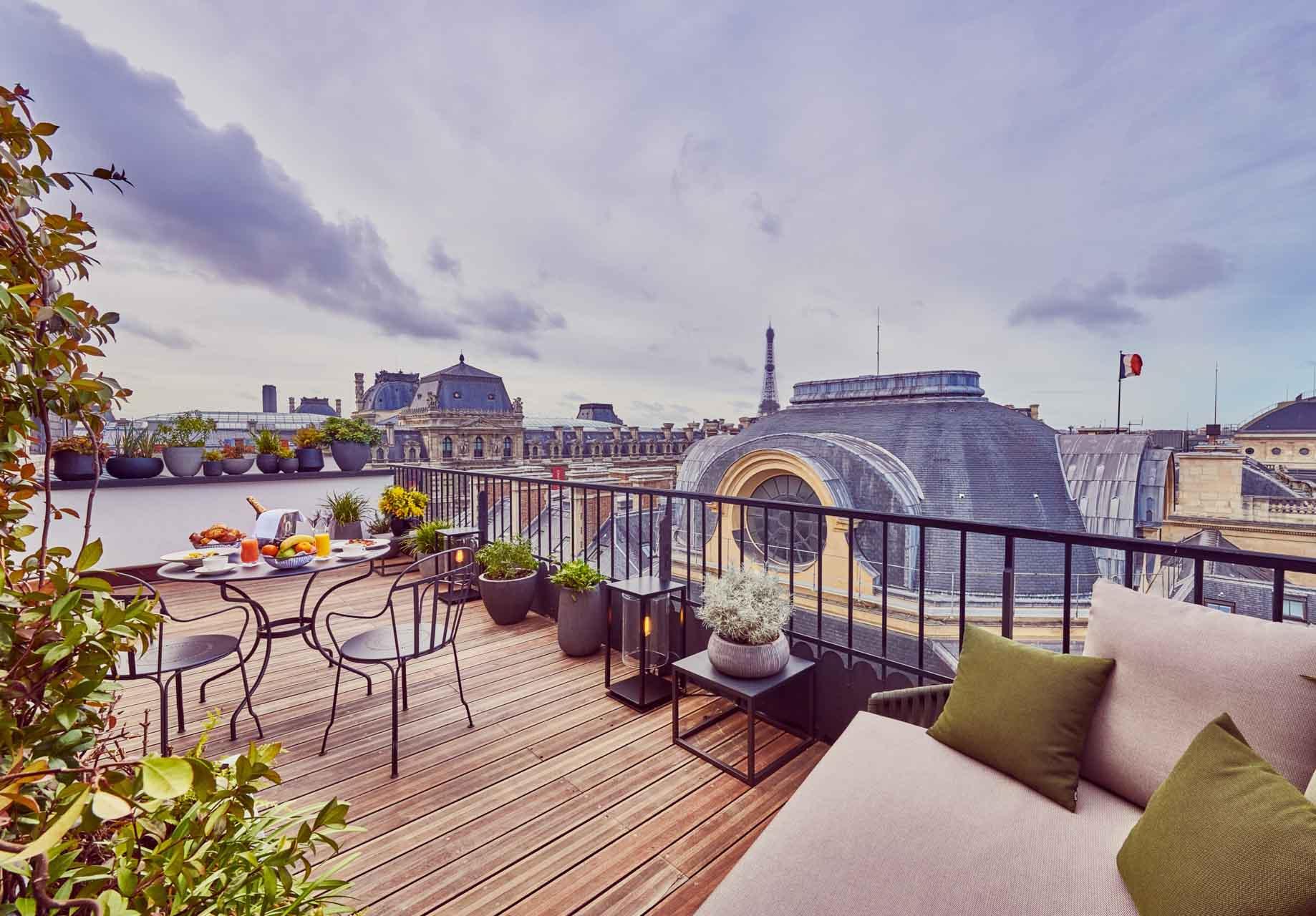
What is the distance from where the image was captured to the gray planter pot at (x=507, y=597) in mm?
4023

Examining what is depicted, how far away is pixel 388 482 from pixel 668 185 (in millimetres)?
8734

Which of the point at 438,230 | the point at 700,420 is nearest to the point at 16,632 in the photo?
the point at 438,230

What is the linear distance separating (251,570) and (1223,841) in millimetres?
3643

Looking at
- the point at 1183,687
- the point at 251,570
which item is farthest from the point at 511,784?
the point at 1183,687

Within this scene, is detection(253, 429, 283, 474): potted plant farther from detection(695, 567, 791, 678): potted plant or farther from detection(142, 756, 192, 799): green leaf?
detection(142, 756, 192, 799): green leaf

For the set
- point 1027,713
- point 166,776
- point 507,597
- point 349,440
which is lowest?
point 507,597

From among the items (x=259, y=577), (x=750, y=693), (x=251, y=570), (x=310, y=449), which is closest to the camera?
(x=750, y=693)

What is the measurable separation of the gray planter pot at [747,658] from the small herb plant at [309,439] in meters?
5.88

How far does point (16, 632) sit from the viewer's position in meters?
0.62

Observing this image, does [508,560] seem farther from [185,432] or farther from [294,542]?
[185,432]

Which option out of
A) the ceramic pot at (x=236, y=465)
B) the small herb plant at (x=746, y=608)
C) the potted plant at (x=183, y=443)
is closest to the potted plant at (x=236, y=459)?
the ceramic pot at (x=236, y=465)

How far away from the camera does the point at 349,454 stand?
6.19 m

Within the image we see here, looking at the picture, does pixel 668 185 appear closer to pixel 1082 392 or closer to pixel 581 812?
pixel 581 812

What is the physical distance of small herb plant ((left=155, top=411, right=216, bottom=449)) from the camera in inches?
209
